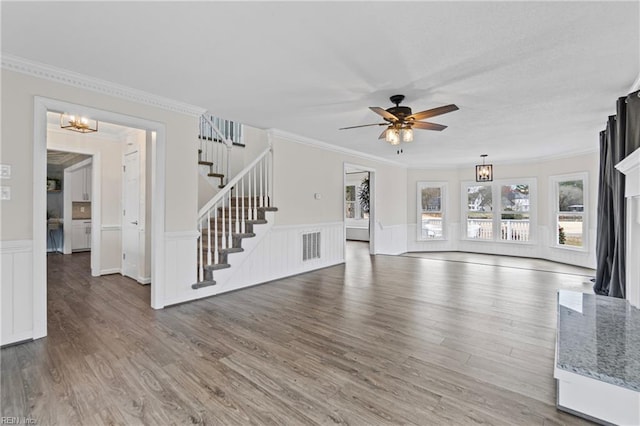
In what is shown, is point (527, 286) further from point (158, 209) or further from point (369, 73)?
point (158, 209)

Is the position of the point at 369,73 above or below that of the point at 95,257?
above

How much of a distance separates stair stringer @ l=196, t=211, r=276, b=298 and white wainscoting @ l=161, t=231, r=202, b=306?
212mm

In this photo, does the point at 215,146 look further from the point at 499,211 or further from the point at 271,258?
the point at 499,211

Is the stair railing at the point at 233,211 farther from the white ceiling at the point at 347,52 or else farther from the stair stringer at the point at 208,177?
the white ceiling at the point at 347,52

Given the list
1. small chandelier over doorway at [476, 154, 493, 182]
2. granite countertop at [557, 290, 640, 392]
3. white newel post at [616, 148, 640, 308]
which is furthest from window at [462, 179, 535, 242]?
granite countertop at [557, 290, 640, 392]

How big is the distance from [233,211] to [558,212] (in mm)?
7774

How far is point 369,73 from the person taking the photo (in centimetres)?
296

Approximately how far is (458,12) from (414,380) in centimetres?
261

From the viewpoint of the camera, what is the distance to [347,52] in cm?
258

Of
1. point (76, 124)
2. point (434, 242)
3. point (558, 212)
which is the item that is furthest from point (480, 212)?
point (76, 124)

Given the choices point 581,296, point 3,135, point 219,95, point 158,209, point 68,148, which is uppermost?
point 219,95

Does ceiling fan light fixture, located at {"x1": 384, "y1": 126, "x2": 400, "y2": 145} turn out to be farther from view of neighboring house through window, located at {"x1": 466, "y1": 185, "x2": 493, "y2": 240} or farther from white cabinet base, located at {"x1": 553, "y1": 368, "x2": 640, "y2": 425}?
view of neighboring house through window, located at {"x1": 466, "y1": 185, "x2": 493, "y2": 240}

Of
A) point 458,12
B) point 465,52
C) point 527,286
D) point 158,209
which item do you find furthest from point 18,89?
point 527,286

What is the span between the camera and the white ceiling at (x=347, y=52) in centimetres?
207
